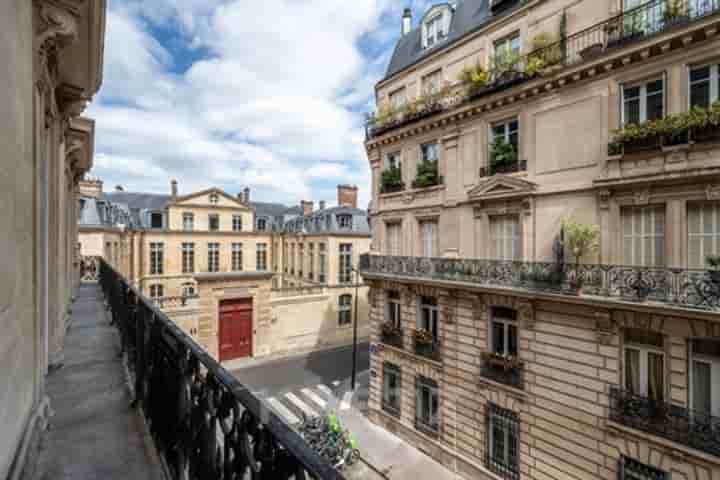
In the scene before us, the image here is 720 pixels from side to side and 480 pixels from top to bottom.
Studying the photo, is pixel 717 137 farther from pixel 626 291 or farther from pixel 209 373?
pixel 209 373

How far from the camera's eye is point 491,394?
386 inches

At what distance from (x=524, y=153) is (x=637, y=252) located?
3.76 m

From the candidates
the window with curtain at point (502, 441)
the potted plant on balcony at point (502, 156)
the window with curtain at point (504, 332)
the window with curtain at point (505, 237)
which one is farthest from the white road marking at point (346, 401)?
the potted plant on balcony at point (502, 156)

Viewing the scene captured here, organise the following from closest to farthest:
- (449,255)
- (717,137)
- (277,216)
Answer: (717,137)
(449,255)
(277,216)

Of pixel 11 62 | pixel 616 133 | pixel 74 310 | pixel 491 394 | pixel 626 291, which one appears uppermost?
pixel 616 133

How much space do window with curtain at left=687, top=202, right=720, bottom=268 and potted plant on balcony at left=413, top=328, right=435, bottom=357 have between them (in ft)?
22.9

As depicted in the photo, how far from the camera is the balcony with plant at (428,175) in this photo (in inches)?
463

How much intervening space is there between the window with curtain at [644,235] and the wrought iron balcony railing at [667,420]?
3.00 m

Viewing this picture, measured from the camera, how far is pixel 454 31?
12.3m

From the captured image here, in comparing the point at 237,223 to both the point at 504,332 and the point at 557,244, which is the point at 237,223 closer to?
the point at 504,332

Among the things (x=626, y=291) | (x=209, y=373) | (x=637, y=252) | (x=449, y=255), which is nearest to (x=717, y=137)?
(x=637, y=252)

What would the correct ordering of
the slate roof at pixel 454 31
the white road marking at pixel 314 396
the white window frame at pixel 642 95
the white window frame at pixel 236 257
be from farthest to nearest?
the white window frame at pixel 236 257
the white road marking at pixel 314 396
the slate roof at pixel 454 31
the white window frame at pixel 642 95

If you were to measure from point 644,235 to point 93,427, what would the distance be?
1022cm

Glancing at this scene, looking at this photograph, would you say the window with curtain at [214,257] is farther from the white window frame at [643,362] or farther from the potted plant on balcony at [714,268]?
the potted plant on balcony at [714,268]
